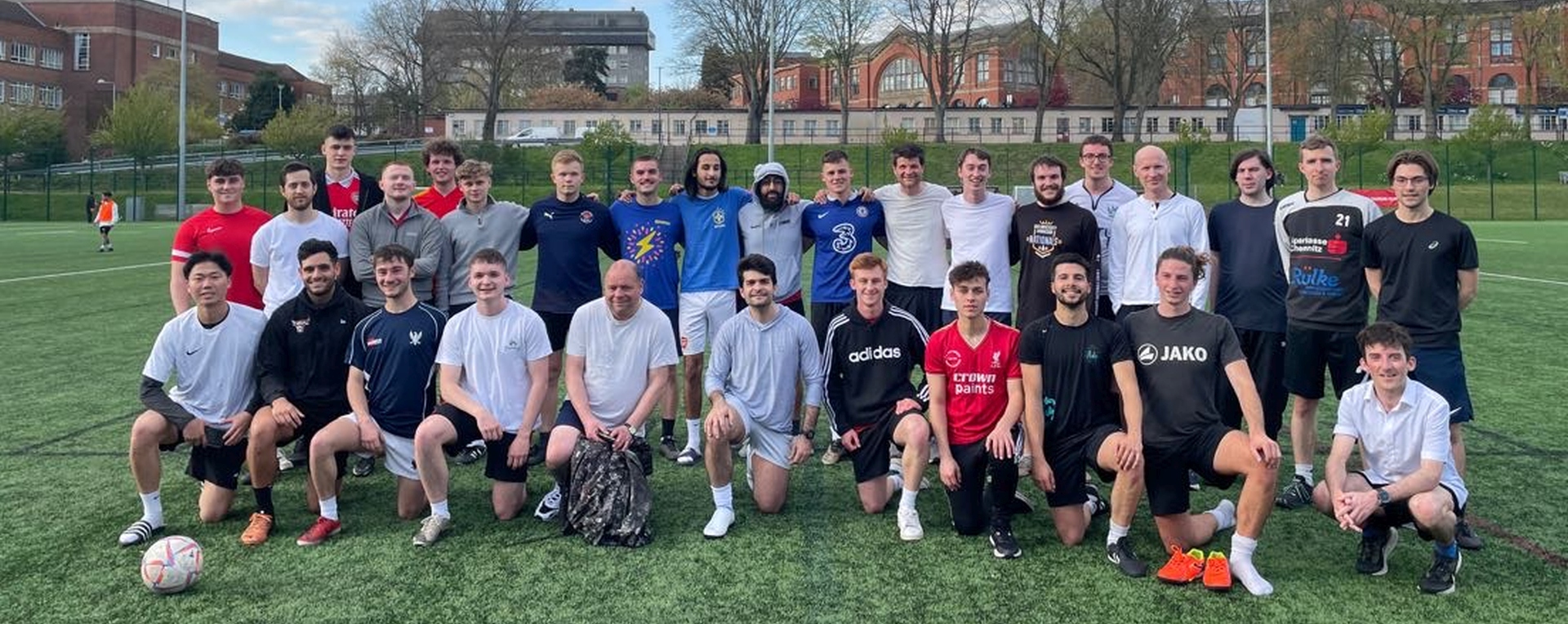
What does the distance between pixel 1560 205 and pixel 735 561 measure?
42845mm

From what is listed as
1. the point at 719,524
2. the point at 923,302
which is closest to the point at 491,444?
the point at 719,524

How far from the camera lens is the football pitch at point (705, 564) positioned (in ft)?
12.1

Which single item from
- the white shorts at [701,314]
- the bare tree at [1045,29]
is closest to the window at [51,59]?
the bare tree at [1045,29]

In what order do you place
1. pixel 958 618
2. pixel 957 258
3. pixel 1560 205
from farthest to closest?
pixel 1560 205 → pixel 957 258 → pixel 958 618

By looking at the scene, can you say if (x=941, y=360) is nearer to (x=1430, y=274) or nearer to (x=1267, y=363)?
(x=1267, y=363)

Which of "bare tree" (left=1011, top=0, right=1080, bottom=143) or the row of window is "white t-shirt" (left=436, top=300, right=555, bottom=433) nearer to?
"bare tree" (left=1011, top=0, right=1080, bottom=143)

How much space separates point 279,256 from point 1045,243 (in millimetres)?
4104

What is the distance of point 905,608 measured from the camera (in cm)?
372

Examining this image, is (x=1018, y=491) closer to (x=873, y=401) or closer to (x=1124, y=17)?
(x=873, y=401)

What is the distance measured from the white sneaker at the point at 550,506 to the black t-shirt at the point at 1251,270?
351 centimetres

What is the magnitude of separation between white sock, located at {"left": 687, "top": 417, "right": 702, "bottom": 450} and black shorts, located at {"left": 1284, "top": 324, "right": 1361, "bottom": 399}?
3.21m

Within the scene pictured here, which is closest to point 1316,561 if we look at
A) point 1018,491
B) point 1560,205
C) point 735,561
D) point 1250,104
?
point 1018,491

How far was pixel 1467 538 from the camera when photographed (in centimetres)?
428

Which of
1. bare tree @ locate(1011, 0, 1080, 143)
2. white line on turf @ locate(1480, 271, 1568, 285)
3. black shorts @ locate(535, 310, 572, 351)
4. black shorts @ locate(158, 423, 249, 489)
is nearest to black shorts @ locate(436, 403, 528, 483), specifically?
black shorts @ locate(158, 423, 249, 489)
